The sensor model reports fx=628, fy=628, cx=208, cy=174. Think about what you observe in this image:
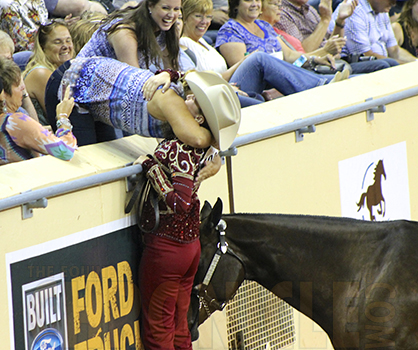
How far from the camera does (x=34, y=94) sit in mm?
4457

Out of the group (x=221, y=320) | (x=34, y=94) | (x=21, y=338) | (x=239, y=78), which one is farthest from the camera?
(x=239, y=78)

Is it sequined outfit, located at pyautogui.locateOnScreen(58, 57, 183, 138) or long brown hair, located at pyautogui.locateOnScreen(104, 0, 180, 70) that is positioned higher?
long brown hair, located at pyautogui.locateOnScreen(104, 0, 180, 70)

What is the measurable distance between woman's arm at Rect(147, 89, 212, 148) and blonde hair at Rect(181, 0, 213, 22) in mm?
2848

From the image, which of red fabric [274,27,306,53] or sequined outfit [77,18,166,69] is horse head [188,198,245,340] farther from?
red fabric [274,27,306,53]

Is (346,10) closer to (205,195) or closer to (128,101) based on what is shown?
(205,195)

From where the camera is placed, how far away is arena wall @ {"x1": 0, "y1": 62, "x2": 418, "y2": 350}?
285cm

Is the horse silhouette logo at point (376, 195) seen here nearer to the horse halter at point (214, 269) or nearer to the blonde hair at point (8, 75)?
the horse halter at point (214, 269)

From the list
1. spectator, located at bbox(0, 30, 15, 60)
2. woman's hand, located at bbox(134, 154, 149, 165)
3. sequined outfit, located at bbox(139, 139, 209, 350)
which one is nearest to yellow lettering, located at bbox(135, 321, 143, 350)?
sequined outfit, located at bbox(139, 139, 209, 350)

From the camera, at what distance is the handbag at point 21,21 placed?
5.31 m

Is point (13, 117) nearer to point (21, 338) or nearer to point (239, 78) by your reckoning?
point (21, 338)

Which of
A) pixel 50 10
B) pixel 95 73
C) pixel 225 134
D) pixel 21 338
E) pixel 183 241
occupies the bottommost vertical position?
pixel 21 338

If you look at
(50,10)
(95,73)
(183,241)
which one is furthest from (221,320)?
(50,10)

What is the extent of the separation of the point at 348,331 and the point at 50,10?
170 inches

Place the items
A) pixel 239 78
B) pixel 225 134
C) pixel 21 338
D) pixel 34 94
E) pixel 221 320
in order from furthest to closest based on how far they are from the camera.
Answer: pixel 239 78, pixel 34 94, pixel 221 320, pixel 225 134, pixel 21 338
